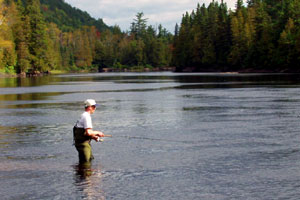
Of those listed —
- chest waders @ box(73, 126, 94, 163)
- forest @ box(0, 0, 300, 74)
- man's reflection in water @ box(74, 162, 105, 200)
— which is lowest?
man's reflection in water @ box(74, 162, 105, 200)

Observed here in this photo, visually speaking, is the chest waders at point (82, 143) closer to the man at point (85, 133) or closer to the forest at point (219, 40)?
the man at point (85, 133)

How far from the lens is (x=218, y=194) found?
31.2ft

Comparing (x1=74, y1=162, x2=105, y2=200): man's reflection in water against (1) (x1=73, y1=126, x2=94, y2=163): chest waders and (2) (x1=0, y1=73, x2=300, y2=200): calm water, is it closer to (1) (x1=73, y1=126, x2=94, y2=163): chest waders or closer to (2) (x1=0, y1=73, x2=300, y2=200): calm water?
(2) (x1=0, y1=73, x2=300, y2=200): calm water

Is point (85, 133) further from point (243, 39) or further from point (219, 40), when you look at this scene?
point (219, 40)

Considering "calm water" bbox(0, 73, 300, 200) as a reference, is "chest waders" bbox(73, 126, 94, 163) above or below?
above

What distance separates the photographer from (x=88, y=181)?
10.6 m

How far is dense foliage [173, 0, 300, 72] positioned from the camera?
102m

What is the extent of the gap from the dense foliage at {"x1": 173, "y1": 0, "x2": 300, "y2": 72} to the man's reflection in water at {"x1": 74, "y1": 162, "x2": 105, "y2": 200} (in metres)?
89.0

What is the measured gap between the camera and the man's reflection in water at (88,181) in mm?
9617

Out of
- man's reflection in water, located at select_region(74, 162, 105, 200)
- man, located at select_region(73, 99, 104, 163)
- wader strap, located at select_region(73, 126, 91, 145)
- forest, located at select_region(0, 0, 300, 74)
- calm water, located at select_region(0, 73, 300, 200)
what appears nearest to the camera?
man's reflection in water, located at select_region(74, 162, 105, 200)

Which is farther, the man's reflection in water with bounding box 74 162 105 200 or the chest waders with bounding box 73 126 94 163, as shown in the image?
the chest waders with bounding box 73 126 94 163

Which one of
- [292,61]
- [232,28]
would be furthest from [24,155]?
[232,28]

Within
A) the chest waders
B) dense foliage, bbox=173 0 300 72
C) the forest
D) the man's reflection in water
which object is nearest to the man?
the chest waders

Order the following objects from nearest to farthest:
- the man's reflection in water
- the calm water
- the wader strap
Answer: the man's reflection in water
the calm water
the wader strap
